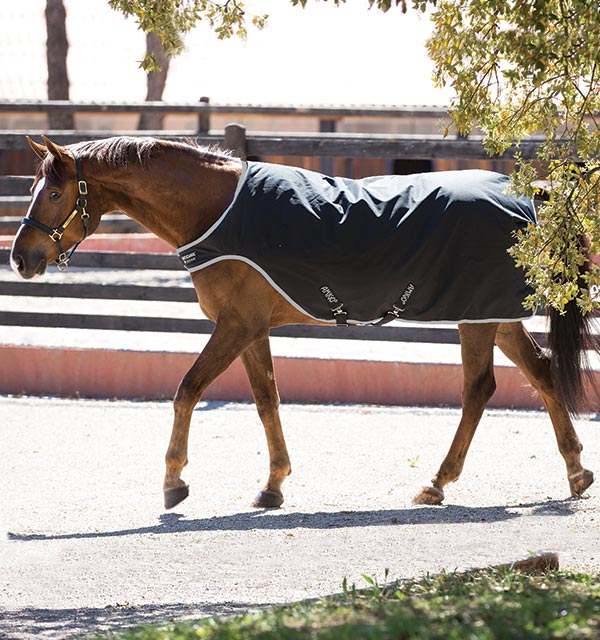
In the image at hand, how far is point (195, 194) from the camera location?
6.37 metres

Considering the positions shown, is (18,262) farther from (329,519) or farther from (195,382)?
(329,519)

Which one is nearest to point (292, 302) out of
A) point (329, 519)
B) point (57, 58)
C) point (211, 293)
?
point (211, 293)

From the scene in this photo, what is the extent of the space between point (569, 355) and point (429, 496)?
1167 mm

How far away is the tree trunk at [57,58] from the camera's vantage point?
20203mm

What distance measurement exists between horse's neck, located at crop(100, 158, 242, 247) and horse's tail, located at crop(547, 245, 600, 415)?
2034 mm

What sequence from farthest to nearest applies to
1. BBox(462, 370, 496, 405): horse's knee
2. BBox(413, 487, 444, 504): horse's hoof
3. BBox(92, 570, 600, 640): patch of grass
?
BBox(462, 370, 496, 405): horse's knee, BBox(413, 487, 444, 504): horse's hoof, BBox(92, 570, 600, 640): patch of grass

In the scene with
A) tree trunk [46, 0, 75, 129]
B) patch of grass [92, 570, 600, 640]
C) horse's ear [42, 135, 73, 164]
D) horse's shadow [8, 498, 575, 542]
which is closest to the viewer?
patch of grass [92, 570, 600, 640]

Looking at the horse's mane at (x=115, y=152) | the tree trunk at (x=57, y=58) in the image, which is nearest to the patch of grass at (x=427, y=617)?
the horse's mane at (x=115, y=152)

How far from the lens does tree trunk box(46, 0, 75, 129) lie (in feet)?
66.3

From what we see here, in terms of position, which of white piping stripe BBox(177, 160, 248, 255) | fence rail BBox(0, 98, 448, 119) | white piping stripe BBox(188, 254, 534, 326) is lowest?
white piping stripe BBox(188, 254, 534, 326)

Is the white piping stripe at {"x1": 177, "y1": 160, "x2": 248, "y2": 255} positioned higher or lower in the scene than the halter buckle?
higher

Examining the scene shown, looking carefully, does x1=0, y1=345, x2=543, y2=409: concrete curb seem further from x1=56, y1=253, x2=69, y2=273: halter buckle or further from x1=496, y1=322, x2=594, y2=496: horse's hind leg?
x1=56, y1=253, x2=69, y2=273: halter buckle

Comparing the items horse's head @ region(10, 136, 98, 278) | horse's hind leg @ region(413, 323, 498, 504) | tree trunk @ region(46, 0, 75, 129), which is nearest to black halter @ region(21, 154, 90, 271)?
horse's head @ region(10, 136, 98, 278)

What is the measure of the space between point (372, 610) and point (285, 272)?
9.35 feet
